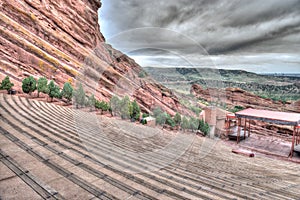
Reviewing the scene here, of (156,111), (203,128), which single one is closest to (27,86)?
(156,111)

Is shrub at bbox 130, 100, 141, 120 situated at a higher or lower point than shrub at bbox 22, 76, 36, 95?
lower

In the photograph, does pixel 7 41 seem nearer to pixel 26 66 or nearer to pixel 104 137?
pixel 26 66

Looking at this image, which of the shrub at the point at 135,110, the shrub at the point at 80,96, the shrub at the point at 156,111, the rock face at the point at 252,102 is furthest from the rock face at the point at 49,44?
the rock face at the point at 252,102

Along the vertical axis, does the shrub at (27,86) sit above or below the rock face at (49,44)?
below

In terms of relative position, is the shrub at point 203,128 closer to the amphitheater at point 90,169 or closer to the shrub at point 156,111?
Answer: the shrub at point 156,111

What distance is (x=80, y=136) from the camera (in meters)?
5.01

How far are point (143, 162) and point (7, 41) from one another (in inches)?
783

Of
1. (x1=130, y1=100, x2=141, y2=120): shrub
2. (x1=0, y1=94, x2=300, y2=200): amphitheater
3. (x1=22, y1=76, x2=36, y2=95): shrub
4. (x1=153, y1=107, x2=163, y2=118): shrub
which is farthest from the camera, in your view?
(x1=153, y1=107, x2=163, y2=118): shrub

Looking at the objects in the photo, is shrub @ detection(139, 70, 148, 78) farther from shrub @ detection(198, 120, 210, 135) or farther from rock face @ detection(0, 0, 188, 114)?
shrub @ detection(198, 120, 210, 135)

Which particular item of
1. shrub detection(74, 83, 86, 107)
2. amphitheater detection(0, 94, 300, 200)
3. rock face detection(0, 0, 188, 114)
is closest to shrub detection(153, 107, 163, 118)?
rock face detection(0, 0, 188, 114)

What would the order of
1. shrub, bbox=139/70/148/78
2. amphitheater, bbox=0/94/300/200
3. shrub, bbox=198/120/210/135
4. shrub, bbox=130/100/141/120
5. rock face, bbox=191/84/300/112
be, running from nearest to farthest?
amphitheater, bbox=0/94/300/200, shrub, bbox=139/70/148/78, shrub, bbox=130/100/141/120, shrub, bbox=198/120/210/135, rock face, bbox=191/84/300/112

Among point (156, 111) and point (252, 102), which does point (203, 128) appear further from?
point (252, 102)

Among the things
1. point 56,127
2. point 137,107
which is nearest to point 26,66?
point 137,107

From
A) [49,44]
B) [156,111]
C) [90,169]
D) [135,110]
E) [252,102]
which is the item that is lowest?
[90,169]
